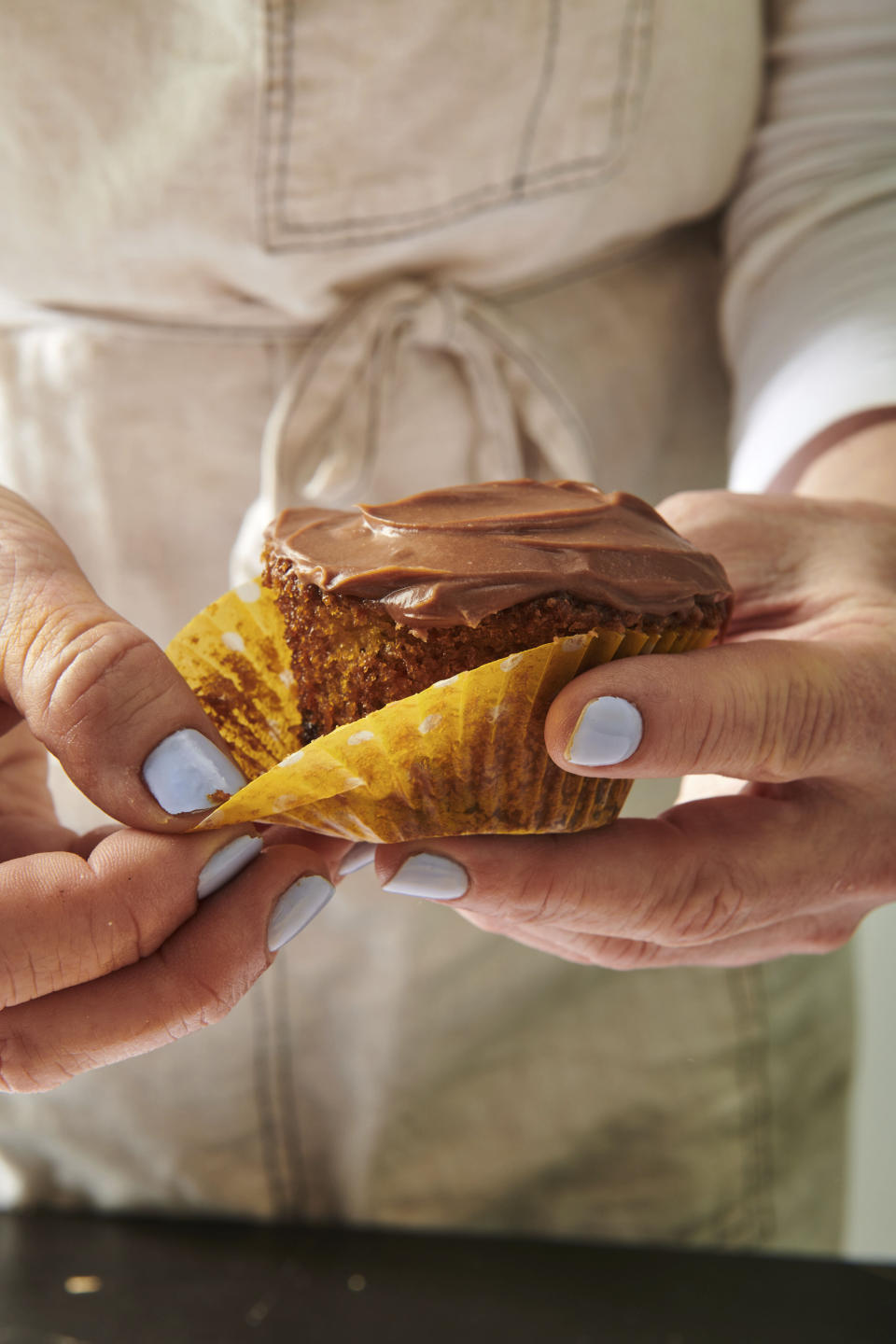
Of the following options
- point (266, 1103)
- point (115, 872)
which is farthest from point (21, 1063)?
point (266, 1103)

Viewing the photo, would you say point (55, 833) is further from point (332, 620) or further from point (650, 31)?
point (650, 31)

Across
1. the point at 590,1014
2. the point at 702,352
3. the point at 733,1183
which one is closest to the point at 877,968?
the point at 733,1183

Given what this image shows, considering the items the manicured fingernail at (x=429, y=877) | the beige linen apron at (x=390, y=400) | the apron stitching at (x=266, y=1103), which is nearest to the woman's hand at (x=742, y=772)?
the manicured fingernail at (x=429, y=877)

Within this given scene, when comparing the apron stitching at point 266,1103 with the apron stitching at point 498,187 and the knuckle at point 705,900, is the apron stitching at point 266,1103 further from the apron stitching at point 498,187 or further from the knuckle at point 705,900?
the apron stitching at point 498,187

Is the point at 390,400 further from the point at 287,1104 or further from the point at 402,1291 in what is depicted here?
the point at 402,1291

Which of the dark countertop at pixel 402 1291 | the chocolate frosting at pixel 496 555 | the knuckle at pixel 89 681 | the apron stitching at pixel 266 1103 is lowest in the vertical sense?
the dark countertop at pixel 402 1291

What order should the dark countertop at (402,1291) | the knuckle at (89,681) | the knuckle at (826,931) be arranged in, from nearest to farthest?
the knuckle at (89,681)
the knuckle at (826,931)
the dark countertop at (402,1291)
